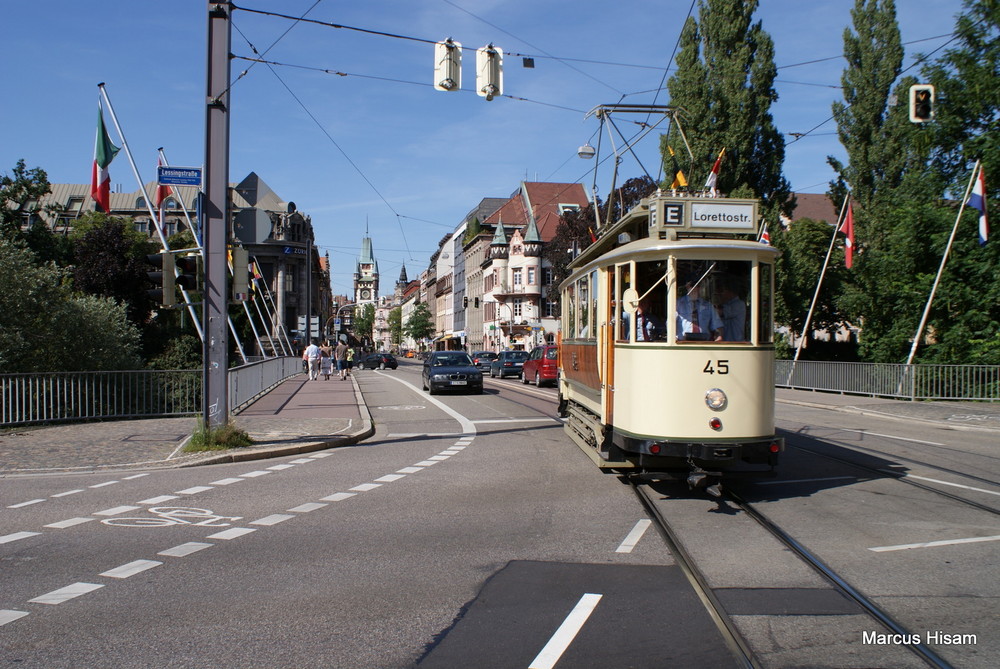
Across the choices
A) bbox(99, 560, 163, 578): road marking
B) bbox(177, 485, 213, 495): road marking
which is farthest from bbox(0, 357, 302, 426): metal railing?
bbox(99, 560, 163, 578): road marking

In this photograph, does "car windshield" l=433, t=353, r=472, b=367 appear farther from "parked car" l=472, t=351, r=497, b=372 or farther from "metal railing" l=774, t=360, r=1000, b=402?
"parked car" l=472, t=351, r=497, b=372

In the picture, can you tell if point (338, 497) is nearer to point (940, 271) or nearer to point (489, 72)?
point (489, 72)

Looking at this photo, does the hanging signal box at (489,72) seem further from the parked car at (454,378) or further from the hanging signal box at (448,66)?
the parked car at (454,378)

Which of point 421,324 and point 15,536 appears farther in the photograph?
point 421,324

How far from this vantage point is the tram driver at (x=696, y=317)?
8.45 meters

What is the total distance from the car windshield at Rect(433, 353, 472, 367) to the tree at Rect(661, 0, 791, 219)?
45.0 ft

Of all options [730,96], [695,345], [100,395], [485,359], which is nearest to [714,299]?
[695,345]

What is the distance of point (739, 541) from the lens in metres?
6.88

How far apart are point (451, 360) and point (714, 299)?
21.6 meters

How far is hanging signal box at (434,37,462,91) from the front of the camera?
1261cm

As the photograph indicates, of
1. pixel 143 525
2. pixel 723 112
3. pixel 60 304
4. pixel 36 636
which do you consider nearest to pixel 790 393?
pixel 723 112

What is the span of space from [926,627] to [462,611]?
278 cm

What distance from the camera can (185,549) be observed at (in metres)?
6.70

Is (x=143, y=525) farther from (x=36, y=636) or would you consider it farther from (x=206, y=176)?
(x=206, y=176)
